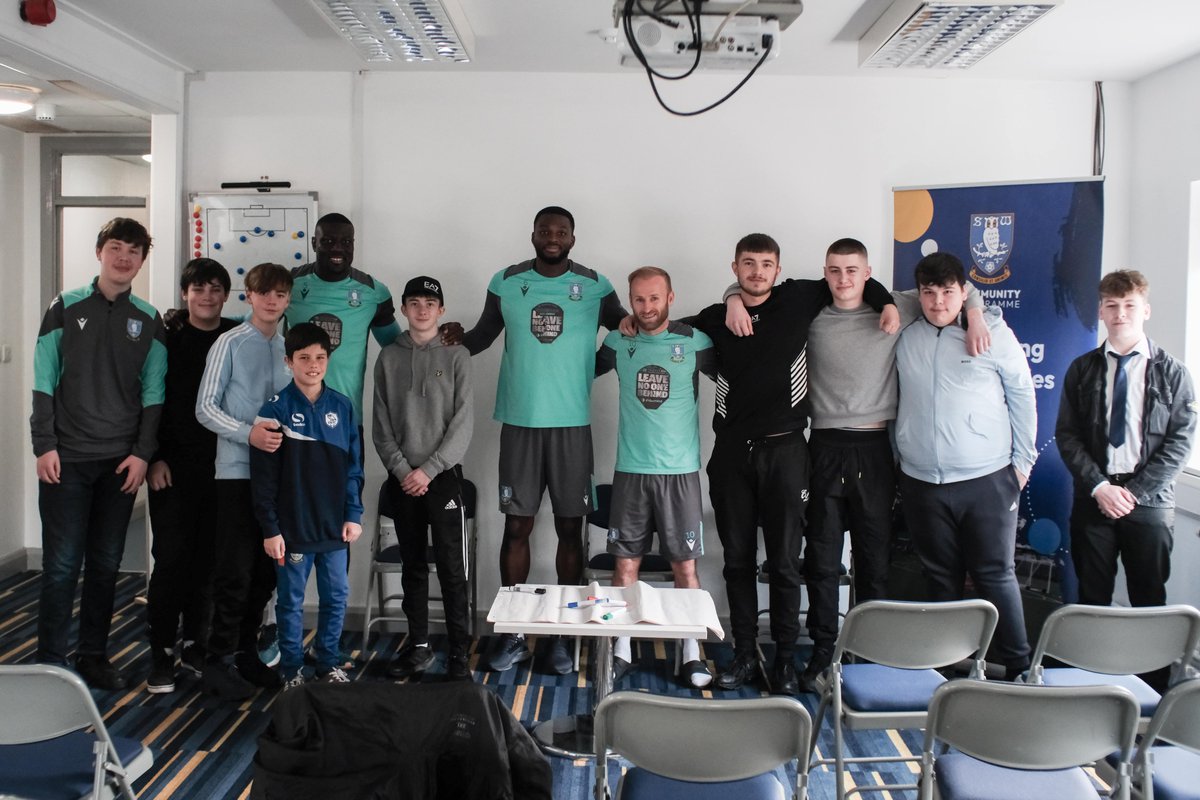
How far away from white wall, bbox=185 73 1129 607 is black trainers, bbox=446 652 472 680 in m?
1.14

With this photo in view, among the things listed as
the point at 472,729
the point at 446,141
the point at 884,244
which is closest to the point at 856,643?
the point at 472,729

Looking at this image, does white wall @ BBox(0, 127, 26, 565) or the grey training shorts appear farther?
white wall @ BBox(0, 127, 26, 565)

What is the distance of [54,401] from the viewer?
3.36 meters

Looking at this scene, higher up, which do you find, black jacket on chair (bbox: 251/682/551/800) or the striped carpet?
black jacket on chair (bbox: 251/682/551/800)

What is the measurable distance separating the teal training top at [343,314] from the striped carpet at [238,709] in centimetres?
125

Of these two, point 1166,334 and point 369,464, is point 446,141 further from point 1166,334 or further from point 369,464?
point 1166,334

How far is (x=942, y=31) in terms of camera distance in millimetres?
3404

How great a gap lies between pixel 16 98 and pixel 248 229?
4.55 feet

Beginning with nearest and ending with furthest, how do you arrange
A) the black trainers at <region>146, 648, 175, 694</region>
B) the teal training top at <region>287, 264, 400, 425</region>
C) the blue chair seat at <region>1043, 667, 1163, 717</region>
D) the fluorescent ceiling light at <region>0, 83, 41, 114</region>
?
the blue chair seat at <region>1043, 667, 1163, 717</region>, the black trainers at <region>146, 648, 175, 694</region>, the teal training top at <region>287, 264, 400, 425</region>, the fluorescent ceiling light at <region>0, 83, 41, 114</region>

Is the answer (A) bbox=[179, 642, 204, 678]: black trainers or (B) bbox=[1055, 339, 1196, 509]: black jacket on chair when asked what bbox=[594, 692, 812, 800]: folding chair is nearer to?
(B) bbox=[1055, 339, 1196, 509]: black jacket on chair

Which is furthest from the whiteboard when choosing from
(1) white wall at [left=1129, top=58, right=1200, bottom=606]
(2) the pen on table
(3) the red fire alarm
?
(1) white wall at [left=1129, top=58, right=1200, bottom=606]

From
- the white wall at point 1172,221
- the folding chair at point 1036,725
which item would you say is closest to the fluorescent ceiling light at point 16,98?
the folding chair at point 1036,725

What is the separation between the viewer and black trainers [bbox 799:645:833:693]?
3.54 meters

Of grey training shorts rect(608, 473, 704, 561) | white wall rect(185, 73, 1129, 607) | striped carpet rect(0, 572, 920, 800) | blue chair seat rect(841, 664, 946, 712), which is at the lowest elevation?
striped carpet rect(0, 572, 920, 800)
